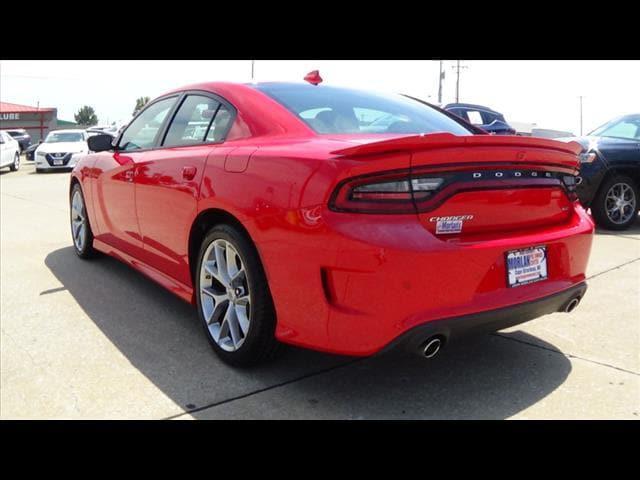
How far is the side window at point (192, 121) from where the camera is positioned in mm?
3521

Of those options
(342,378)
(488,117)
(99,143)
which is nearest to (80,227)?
(99,143)

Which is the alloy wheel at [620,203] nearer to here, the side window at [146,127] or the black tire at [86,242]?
the side window at [146,127]

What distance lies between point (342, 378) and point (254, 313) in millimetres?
580

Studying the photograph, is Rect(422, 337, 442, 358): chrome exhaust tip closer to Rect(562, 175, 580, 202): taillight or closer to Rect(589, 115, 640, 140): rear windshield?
Rect(562, 175, 580, 202): taillight

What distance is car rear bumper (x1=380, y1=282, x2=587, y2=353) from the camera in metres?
2.37

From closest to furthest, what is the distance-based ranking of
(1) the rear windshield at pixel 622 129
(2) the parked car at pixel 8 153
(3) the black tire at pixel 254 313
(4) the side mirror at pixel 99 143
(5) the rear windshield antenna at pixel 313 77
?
1. (3) the black tire at pixel 254 313
2. (5) the rear windshield antenna at pixel 313 77
3. (4) the side mirror at pixel 99 143
4. (1) the rear windshield at pixel 622 129
5. (2) the parked car at pixel 8 153

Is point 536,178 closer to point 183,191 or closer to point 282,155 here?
point 282,155

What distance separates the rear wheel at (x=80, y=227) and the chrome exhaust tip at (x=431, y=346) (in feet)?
12.4

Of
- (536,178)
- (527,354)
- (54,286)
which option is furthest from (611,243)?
(54,286)

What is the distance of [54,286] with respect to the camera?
4.70 meters

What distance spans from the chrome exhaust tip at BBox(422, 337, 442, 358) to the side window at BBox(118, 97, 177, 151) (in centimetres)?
254

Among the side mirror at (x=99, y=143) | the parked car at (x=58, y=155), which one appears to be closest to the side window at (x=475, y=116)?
the side mirror at (x=99, y=143)

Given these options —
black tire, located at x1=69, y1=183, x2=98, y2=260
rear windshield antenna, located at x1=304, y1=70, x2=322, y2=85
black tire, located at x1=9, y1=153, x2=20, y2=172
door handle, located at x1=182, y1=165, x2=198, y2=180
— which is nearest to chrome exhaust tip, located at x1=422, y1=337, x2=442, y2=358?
door handle, located at x1=182, y1=165, x2=198, y2=180

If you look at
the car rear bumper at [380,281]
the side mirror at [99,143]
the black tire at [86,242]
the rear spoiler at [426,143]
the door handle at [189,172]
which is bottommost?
the black tire at [86,242]
